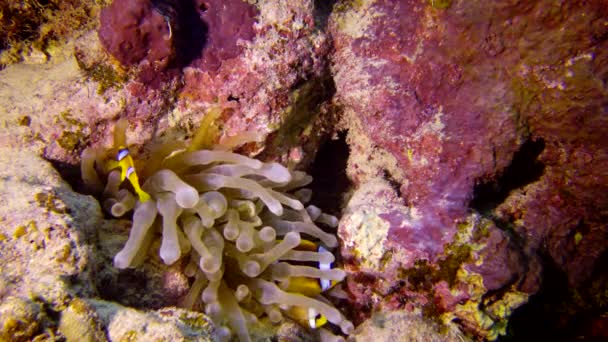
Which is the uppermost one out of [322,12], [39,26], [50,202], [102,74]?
[322,12]

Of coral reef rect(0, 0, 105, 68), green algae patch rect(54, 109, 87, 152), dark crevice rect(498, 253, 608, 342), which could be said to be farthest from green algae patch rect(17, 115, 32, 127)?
dark crevice rect(498, 253, 608, 342)

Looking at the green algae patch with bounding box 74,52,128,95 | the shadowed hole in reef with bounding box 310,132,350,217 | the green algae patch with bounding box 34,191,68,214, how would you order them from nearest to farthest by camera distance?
the green algae patch with bounding box 34,191,68,214
the green algae patch with bounding box 74,52,128,95
the shadowed hole in reef with bounding box 310,132,350,217

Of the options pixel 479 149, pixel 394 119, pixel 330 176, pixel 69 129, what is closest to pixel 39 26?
pixel 69 129

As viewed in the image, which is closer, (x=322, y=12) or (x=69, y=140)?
(x=69, y=140)

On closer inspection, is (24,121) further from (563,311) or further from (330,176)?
(563,311)

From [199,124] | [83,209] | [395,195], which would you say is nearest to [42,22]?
[199,124]

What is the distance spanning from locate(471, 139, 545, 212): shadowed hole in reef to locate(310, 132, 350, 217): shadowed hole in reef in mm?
1172

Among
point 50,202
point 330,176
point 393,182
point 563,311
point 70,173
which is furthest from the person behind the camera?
point 330,176

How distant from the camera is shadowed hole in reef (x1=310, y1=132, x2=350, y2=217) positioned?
330cm

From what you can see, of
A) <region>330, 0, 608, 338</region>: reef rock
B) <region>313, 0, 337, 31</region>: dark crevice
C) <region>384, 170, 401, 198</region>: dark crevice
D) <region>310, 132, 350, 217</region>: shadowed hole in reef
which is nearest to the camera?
<region>330, 0, 608, 338</region>: reef rock

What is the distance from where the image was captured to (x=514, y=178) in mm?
2393

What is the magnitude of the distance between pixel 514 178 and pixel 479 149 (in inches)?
15.6

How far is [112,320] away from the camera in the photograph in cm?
157

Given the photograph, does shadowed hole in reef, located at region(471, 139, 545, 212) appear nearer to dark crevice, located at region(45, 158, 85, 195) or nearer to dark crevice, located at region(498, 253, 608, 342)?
dark crevice, located at region(498, 253, 608, 342)
